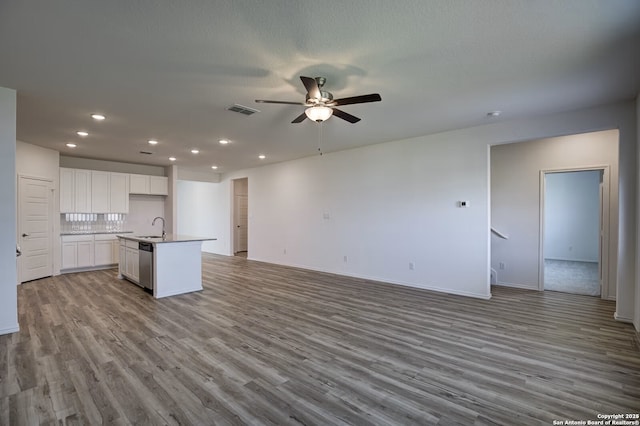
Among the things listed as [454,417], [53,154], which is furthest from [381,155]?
[53,154]

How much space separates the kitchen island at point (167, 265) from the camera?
485 cm

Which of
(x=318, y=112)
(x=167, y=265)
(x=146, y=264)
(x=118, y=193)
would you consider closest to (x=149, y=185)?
(x=118, y=193)

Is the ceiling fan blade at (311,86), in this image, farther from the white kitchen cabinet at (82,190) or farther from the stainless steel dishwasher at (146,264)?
the white kitchen cabinet at (82,190)

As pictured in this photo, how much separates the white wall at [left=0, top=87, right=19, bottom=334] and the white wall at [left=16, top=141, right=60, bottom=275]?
3.14 m

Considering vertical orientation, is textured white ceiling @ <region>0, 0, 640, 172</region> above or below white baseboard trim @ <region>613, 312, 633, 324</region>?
above

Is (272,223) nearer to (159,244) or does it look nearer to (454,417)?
(159,244)

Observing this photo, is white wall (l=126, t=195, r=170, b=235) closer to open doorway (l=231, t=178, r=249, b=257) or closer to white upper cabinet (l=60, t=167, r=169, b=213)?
white upper cabinet (l=60, t=167, r=169, b=213)

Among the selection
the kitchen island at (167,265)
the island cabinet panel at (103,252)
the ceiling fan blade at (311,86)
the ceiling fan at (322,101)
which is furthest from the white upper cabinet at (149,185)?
the ceiling fan blade at (311,86)

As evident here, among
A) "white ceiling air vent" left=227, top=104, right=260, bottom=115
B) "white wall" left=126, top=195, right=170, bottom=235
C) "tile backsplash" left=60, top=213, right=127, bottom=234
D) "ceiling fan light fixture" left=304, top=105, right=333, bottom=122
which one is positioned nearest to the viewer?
"ceiling fan light fixture" left=304, top=105, right=333, bottom=122

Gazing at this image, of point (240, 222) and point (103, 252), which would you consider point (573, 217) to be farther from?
point (103, 252)

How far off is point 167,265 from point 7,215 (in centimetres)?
207

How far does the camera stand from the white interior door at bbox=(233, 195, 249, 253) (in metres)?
10.2

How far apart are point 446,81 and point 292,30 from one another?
5.83 feet

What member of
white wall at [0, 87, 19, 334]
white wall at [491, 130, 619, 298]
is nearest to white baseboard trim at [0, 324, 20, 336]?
white wall at [0, 87, 19, 334]
